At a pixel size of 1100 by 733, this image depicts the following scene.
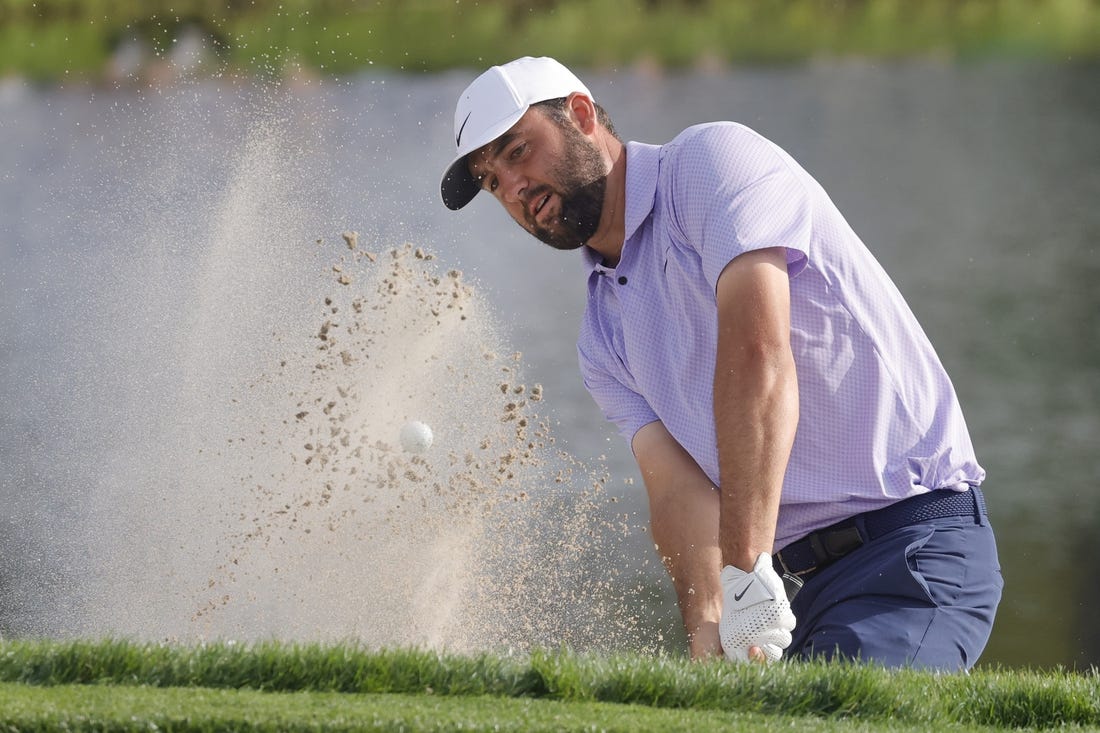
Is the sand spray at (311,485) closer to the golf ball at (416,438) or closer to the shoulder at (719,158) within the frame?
the golf ball at (416,438)

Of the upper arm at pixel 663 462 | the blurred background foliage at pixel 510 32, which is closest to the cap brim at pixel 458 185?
the upper arm at pixel 663 462

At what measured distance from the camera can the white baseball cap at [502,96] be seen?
3699 mm

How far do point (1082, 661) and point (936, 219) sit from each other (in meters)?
12.0

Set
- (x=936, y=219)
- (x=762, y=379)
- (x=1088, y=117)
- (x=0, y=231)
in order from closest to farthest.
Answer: (x=762, y=379)
(x=0, y=231)
(x=936, y=219)
(x=1088, y=117)

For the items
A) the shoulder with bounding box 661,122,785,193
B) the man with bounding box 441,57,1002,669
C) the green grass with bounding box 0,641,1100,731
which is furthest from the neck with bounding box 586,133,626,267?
the green grass with bounding box 0,641,1100,731

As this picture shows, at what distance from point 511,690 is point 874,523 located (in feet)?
3.69

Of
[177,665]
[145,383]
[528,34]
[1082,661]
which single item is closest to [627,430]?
[177,665]

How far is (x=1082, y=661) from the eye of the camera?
26.7 feet

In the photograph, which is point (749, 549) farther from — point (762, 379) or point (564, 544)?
point (564, 544)

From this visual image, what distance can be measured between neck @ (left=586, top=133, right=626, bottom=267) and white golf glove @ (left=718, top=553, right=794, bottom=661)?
3.30ft

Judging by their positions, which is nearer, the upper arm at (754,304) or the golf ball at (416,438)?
the upper arm at (754,304)

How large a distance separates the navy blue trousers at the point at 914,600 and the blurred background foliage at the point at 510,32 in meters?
20.8

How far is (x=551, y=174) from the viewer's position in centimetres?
373

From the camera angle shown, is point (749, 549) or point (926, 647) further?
point (926, 647)
